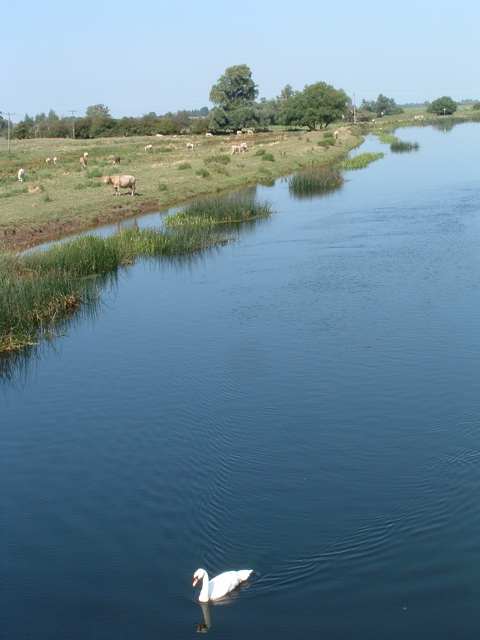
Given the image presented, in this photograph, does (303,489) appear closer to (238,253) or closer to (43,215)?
(238,253)

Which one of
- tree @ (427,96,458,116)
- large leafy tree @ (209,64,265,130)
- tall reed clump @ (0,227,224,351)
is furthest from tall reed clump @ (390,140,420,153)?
tree @ (427,96,458,116)

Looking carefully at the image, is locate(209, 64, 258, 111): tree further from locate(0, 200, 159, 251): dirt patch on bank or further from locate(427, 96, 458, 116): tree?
locate(0, 200, 159, 251): dirt patch on bank

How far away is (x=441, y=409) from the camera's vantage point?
29.6 ft

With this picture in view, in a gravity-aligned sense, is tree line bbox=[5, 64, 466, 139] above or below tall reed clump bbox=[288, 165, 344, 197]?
above

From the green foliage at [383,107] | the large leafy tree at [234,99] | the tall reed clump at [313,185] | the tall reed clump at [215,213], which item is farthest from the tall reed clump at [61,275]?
the green foliage at [383,107]

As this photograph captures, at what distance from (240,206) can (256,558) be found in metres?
18.8

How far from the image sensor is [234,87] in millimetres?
92375

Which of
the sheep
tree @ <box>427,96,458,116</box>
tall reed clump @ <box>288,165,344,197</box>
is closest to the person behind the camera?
the sheep

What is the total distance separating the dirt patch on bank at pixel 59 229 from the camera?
21141 millimetres

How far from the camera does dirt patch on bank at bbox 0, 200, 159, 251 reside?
2114 cm

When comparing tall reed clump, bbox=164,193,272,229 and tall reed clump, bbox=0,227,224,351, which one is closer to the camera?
tall reed clump, bbox=0,227,224,351

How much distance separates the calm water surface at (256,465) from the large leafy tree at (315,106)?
194ft

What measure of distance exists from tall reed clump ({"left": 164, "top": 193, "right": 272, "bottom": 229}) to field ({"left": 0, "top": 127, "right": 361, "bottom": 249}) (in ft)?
11.3

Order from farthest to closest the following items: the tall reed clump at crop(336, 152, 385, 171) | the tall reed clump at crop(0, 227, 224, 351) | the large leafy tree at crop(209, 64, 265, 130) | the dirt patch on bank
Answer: the large leafy tree at crop(209, 64, 265, 130), the tall reed clump at crop(336, 152, 385, 171), the dirt patch on bank, the tall reed clump at crop(0, 227, 224, 351)
